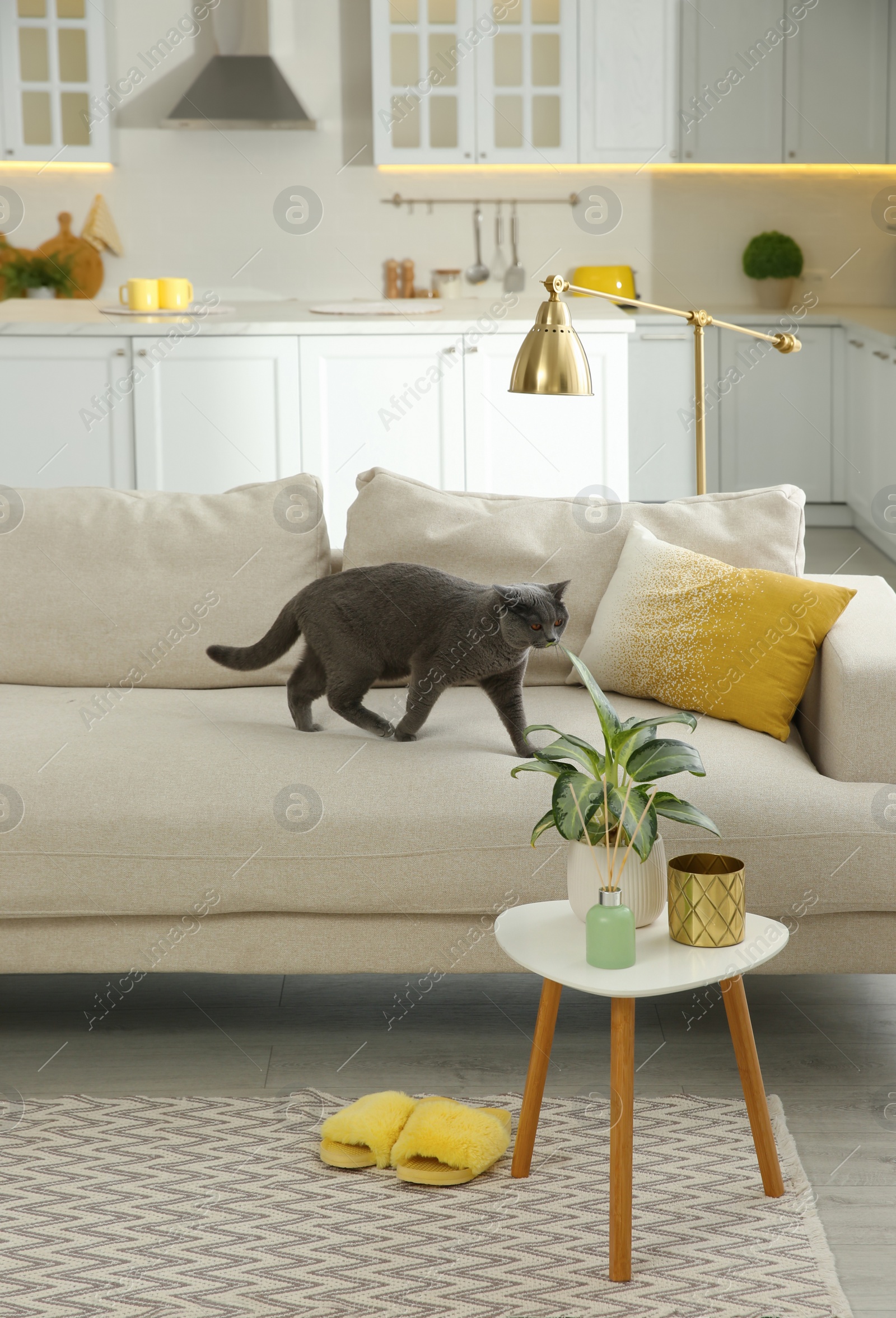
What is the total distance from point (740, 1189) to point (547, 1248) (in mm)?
286

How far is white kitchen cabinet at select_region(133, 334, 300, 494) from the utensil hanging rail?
1754 millimetres

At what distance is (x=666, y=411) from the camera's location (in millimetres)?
6125

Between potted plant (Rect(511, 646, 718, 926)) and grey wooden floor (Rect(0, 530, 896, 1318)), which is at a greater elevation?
potted plant (Rect(511, 646, 718, 926))

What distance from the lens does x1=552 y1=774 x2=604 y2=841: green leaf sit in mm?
1631

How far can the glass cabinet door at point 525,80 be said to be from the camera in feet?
18.7

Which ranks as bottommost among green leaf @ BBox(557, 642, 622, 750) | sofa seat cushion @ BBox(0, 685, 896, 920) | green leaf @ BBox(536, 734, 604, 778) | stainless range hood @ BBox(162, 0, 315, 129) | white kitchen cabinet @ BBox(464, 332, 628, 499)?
sofa seat cushion @ BBox(0, 685, 896, 920)

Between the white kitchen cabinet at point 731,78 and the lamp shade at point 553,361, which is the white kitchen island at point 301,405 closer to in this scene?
the white kitchen cabinet at point 731,78

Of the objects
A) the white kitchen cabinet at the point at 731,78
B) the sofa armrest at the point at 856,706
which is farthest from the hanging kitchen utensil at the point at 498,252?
the sofa armrest at the point at 856,706

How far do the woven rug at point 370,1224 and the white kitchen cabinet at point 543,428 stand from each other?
9.73ft

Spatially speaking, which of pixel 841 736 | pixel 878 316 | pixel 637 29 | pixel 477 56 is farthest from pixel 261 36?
pixel 841 736

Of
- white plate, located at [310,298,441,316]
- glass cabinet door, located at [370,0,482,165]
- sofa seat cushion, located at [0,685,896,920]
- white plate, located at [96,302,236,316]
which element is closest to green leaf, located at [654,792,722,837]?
sofa seat cushion, located at [0,685,896,920]

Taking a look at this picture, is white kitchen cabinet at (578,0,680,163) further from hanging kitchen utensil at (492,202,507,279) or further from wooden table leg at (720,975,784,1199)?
wooden table leg at (720,975,784,1199)

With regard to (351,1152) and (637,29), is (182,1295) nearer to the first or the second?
(351,1152)

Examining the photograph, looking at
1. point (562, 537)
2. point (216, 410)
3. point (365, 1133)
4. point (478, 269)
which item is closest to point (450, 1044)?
point (365, 1133)
